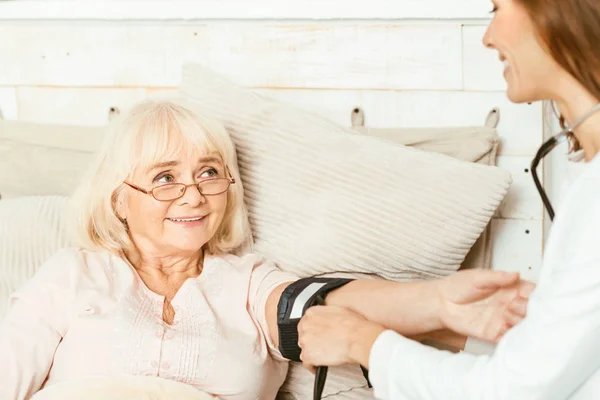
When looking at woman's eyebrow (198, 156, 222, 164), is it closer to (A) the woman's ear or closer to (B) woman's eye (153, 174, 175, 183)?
(B) woman's eye (153, 174, 175, 183)

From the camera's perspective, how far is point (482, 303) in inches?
57.7

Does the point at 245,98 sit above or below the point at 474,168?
above

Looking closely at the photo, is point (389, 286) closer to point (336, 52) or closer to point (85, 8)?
point (336, 52)

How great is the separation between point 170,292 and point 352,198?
0.45 metres

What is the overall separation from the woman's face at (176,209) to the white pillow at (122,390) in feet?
0.97

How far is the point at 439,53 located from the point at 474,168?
388 millimetres

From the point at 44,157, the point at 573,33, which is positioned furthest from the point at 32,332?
the point at 573,33

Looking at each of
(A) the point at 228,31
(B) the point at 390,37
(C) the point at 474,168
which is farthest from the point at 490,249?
(A) the point at 228,31

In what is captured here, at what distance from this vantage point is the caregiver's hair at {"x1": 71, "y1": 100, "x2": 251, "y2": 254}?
1.67 metres

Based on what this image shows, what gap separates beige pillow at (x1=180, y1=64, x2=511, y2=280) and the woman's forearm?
0.14 metres

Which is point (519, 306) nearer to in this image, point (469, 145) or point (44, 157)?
point (469, 145)

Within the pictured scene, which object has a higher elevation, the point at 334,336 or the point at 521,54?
the point at 521,54

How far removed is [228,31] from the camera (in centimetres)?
210

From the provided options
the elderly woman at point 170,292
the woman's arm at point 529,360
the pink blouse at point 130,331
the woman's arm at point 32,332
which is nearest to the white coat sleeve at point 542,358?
the woman's arm at point 529,360
